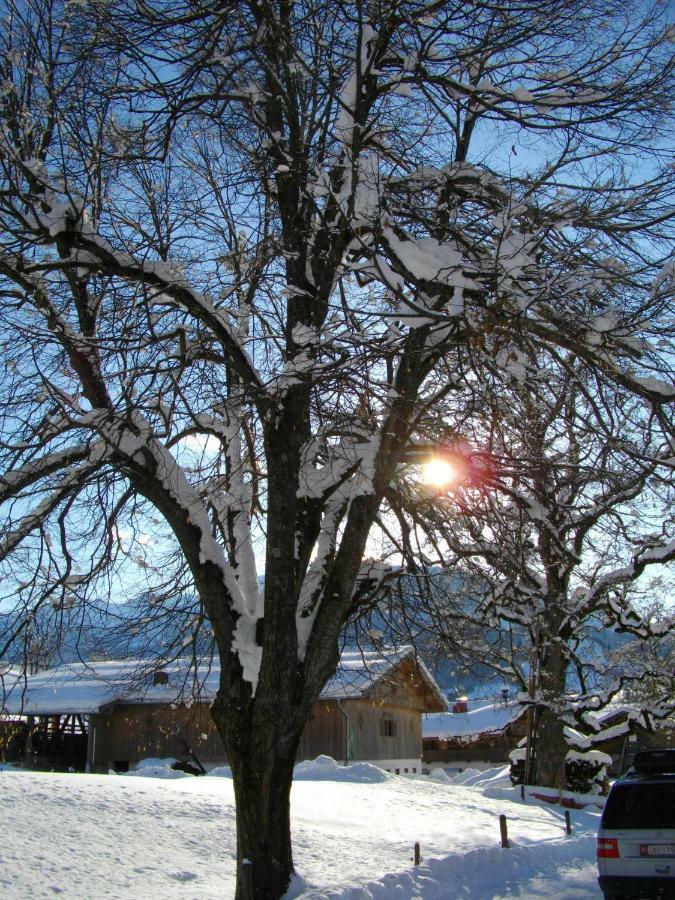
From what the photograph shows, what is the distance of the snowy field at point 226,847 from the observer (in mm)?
8523

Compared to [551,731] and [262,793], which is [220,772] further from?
[262,793]

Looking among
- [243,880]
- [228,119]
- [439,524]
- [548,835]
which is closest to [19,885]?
[243,880]

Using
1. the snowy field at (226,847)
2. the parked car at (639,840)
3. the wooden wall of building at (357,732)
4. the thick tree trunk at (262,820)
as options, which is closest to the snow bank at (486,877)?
the snowy field at (226,847)

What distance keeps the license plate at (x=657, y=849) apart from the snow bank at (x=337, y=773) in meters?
12.9

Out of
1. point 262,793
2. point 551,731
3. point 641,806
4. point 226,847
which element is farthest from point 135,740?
point 262,793

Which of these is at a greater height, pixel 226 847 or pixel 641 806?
pixel 641 806

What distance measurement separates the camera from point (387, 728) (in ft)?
117

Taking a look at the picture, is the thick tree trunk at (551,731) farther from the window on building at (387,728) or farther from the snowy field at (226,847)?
the window on building at (387,728)

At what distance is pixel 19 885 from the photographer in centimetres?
777

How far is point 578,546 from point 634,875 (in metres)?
9.42

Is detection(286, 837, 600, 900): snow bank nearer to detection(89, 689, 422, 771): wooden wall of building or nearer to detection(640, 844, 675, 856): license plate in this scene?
detection(640, 844, 675, 856): license plate

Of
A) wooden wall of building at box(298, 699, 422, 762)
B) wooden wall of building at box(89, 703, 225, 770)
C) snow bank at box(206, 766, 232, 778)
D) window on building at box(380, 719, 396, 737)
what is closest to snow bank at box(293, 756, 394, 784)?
snow bank at box(206, 766, 232, 778)

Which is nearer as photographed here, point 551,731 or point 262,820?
point 262,820

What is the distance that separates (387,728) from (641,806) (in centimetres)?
2758
